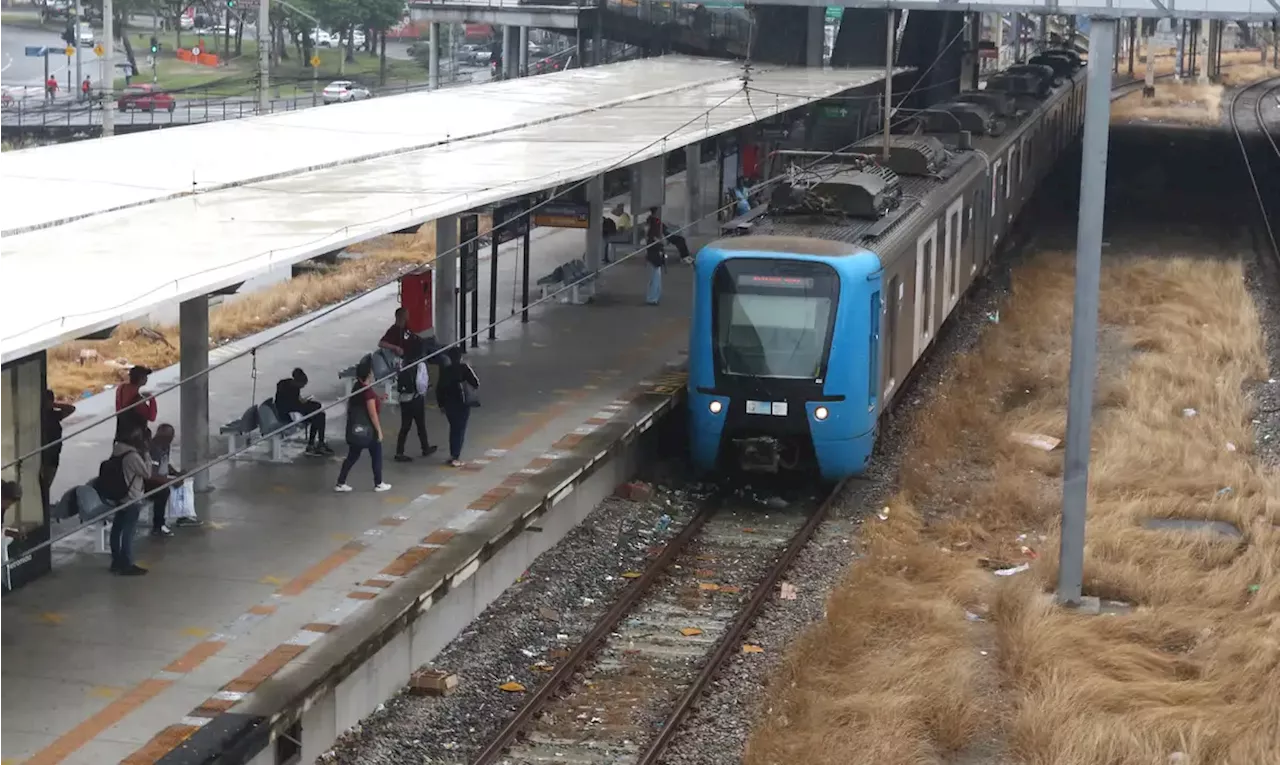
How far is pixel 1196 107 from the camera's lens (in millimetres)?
66438

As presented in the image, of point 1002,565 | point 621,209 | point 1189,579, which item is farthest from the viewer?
point 621,209

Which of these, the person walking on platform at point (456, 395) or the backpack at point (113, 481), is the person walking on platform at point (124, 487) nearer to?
the backpack at point (113, 481)

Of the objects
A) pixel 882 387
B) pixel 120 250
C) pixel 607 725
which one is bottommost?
pixel 607 725

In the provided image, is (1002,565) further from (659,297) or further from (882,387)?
(659,297)

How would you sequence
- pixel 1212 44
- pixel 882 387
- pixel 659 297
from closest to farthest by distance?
pixel 882 387
pixel 659 297
pixel 1212 44

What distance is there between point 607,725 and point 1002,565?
4757mm

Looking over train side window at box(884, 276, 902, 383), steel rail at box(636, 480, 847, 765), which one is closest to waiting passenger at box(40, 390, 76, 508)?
steel rail at box(636, 480, 847, 765)

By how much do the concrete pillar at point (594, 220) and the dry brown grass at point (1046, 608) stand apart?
524 centimetres

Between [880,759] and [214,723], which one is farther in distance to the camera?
[880,759]

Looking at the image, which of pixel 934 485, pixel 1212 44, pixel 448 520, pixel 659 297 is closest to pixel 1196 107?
pixel 1212 44

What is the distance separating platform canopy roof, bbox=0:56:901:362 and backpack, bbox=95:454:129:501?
4.59 ft

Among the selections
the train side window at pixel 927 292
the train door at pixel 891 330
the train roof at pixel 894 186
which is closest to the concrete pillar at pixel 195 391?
the train roof at pixel 894 186

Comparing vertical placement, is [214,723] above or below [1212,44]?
below

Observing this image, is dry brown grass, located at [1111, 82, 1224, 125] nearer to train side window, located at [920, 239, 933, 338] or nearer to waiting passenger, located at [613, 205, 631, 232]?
waiting passenger, located at [613, 205, 631, 232]
